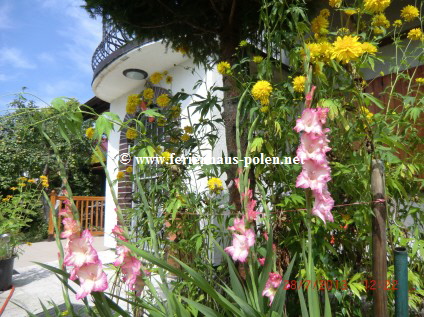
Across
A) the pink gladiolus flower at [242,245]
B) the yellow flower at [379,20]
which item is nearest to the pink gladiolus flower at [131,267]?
the pink gladiolus flower at [242,245]

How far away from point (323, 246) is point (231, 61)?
1205 mm

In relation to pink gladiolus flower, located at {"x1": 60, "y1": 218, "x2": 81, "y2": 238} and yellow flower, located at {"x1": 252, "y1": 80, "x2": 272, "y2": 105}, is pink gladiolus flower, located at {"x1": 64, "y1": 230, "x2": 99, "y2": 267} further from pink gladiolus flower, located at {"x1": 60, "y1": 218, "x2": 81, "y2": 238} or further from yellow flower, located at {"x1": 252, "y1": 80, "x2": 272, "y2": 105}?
yellow flower, located at {"x1": 252, "y1": 80, "x2": 272, "y2": 105}

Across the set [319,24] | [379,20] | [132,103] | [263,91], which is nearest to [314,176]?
[263,91]

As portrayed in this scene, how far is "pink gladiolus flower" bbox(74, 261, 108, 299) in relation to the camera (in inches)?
22.5

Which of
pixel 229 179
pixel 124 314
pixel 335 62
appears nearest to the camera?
pixel 124 314

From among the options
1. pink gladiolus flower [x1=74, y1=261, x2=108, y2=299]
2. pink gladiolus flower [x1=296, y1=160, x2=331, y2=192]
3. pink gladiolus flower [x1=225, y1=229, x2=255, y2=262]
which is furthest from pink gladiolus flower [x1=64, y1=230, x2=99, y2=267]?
pink gladiolus flower [x1=296, y1=160, x2=331, y2=192]

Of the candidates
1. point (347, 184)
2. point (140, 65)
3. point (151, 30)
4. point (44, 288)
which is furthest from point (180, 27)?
point (44, 288)

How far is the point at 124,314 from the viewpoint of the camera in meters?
0.69

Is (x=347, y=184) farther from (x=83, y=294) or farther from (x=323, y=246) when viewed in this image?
(x=83, y=294)

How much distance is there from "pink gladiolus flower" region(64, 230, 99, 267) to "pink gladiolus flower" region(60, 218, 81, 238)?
18 millimetres

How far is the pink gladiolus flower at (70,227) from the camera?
0.59m

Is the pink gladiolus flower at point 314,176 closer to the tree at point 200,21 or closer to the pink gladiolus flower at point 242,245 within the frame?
the pink gladiolus flower at point 242,245

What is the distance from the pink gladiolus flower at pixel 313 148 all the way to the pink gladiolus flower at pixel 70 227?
1.68 feet

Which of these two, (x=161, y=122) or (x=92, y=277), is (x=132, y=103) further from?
(x=92, y=277)
